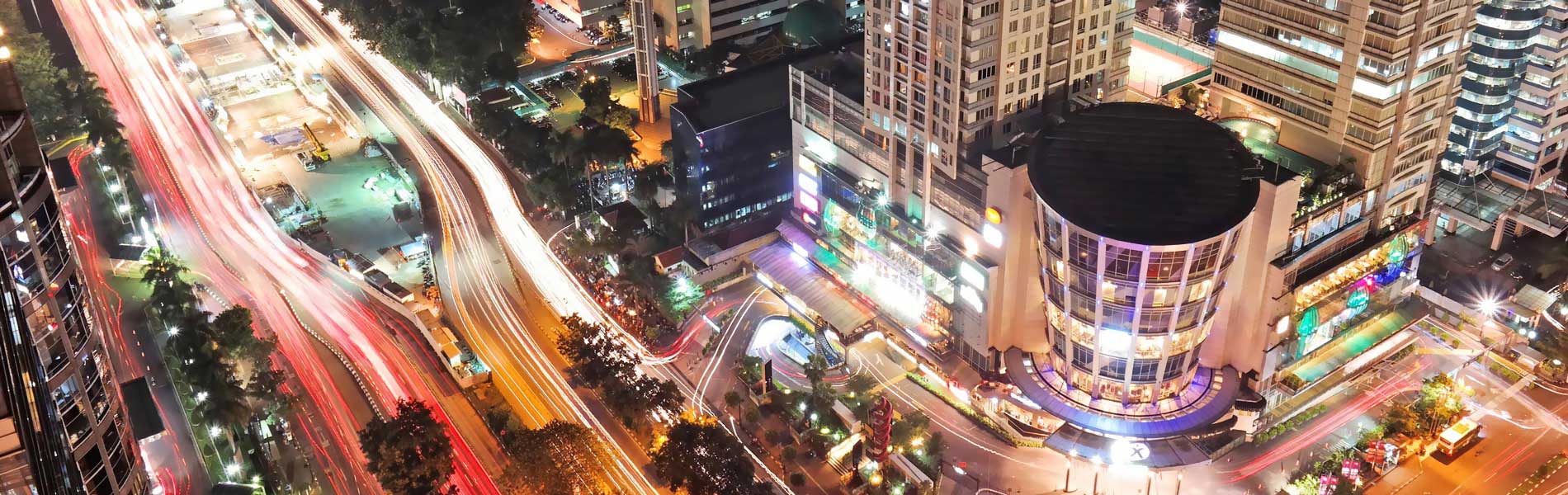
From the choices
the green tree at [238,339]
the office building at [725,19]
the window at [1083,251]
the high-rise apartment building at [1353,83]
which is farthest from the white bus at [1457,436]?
the green tree at [238,339]

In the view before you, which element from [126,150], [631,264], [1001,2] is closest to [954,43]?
[1001,2]

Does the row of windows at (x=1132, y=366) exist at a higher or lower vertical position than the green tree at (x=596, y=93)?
lower

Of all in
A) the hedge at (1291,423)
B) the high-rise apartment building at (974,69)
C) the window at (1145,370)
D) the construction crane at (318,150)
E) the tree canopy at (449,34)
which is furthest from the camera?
the tree canopy at (449,34)

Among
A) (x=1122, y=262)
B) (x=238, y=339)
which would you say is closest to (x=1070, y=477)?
(x=1122, y=262)

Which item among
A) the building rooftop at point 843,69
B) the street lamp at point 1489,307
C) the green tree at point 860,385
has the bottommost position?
the green tree at point 860,385

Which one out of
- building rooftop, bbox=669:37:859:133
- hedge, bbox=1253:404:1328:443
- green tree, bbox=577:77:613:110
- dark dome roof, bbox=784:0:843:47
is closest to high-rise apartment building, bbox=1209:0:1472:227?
hedge, bbox=1253:404:1328:443

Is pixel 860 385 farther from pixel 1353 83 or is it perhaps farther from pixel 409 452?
pixel 1353 83

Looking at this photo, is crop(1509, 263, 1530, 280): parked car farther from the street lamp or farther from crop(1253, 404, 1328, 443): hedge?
crop(1253, 404, 1328, 443): hedge

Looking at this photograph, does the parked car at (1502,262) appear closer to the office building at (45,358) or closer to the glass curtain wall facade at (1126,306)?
the glass curtain wall facade at (1126,306)
